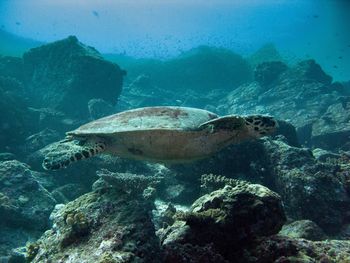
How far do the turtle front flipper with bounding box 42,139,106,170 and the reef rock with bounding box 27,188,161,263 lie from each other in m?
1.13

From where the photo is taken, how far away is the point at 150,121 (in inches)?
211

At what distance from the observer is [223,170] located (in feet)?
27.3

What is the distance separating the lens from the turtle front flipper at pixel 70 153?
5.21 m

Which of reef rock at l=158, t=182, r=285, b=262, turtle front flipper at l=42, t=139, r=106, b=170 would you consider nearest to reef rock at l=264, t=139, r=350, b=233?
reef rock at l=158, t=182, r=285, b=262

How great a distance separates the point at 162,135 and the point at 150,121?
16.7 inches

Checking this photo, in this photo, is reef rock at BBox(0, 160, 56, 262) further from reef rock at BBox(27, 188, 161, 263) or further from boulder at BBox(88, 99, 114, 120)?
boulder at BBox(88, 99, 114, 120)

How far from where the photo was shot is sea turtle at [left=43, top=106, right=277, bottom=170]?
5168 mm

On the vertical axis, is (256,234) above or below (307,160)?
below

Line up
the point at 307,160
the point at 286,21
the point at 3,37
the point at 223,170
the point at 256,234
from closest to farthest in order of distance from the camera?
the point at 256,234, the point at 307,160, the point at 223,170, the point at 3,37, the point at 286,21

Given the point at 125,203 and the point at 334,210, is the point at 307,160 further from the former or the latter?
the point at 125,203

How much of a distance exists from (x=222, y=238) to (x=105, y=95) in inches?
788

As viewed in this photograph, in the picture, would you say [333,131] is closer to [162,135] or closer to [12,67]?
[162,135]

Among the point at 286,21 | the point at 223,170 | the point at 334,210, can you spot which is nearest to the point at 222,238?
the point at 334,210

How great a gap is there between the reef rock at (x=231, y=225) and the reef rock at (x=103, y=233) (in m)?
0.51
